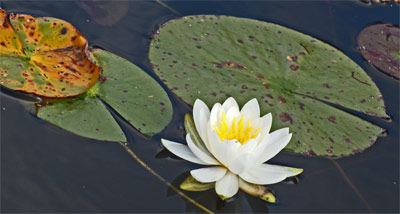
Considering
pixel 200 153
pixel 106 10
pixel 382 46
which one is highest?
pixel 382 46

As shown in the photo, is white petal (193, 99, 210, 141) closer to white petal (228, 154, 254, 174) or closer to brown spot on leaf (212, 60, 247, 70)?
white petal (228, 154, 254, 174)

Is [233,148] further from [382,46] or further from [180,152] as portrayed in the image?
[382,46]

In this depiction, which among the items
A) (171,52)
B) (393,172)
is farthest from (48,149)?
(393,172)

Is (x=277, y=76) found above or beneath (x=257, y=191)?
above

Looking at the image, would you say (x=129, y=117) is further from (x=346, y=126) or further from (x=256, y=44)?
(x=346, y=126)

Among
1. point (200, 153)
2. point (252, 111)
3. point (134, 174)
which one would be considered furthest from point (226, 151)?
point (134, 174)

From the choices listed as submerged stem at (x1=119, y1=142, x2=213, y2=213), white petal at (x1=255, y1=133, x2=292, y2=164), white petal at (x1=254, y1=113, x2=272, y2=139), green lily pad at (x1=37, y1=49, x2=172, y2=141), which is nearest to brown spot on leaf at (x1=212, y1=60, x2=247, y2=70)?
green lily pad at (x1=37, y1=49, x2=172, y2=141)

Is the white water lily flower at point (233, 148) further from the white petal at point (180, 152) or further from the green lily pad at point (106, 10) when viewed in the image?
the green lily pad at point (106, 10)
